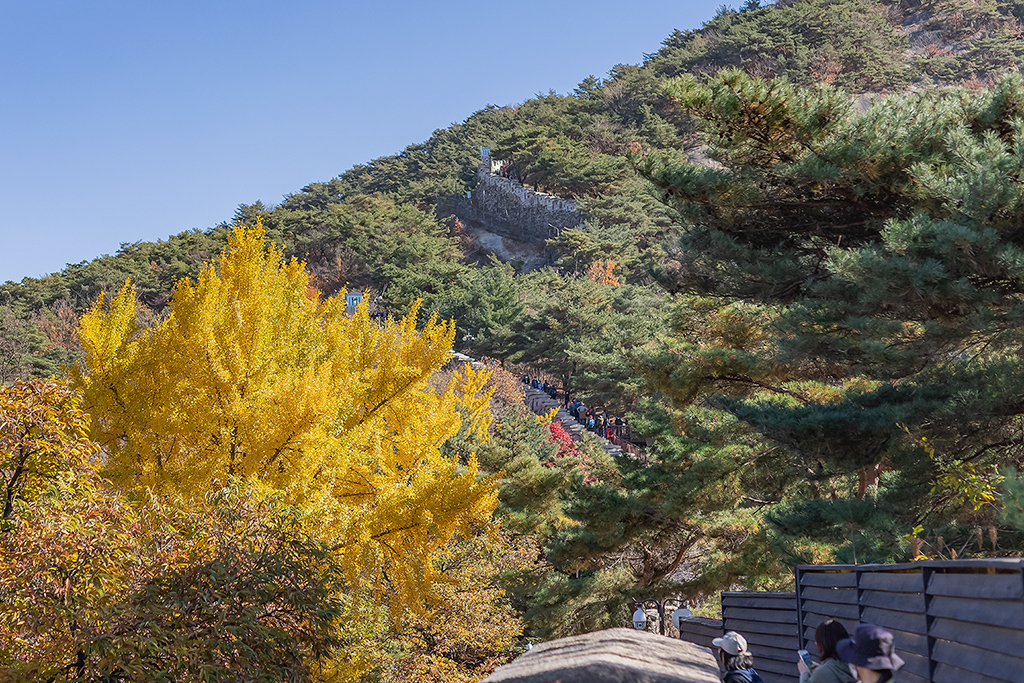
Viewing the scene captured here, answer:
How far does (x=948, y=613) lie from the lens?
366 cm

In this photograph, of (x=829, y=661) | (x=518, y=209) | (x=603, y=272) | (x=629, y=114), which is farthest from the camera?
(x=629, y=114)

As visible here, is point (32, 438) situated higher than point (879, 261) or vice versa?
point (879, 261)

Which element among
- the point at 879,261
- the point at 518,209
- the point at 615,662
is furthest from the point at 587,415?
the point at 518,209

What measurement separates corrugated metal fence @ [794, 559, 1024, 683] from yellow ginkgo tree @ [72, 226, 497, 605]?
16.3 feet

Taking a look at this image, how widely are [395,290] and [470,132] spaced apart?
5644 cm

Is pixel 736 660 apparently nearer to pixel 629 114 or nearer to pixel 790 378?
pixel 790 378

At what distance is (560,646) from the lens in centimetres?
593

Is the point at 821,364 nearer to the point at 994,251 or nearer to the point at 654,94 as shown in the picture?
the point at 994,251

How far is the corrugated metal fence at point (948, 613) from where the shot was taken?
3.06 metres

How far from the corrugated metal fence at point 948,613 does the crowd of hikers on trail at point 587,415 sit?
24.8 m

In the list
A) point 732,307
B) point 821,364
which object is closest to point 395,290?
point 732,307

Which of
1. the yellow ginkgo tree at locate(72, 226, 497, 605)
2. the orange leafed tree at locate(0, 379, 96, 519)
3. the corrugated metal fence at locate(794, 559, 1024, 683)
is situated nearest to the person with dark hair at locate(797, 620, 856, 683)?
the corrugated metal fence at locate(794, 559, 1024, 683)

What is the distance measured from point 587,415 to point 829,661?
99.4 feet

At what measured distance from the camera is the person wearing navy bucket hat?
3369 mm
